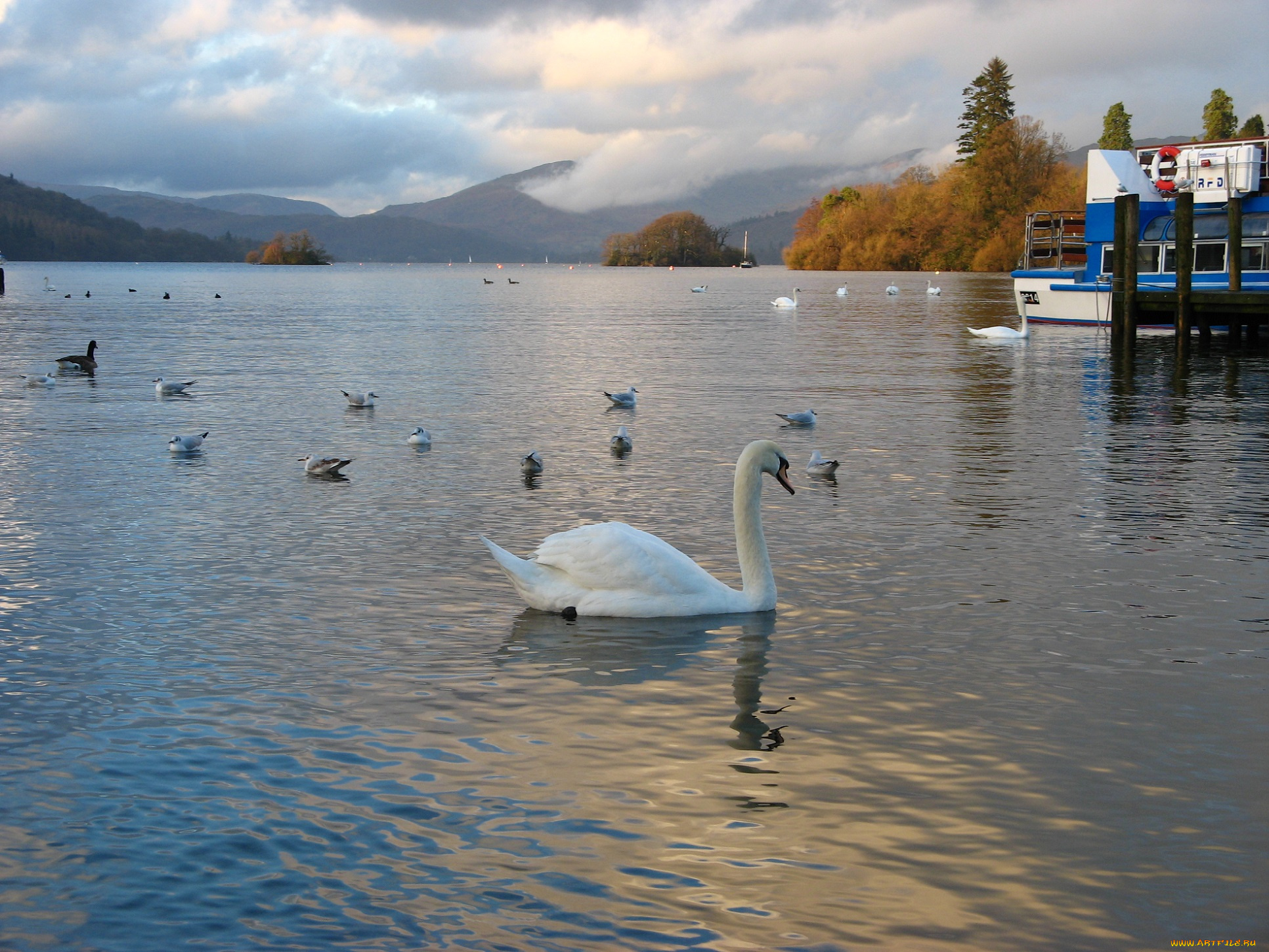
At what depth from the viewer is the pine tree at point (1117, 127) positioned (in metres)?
125

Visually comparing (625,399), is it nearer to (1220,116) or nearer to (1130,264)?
(1130,264)

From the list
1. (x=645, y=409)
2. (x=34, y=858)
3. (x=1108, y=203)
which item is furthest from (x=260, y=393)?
(x=1108, y=203)

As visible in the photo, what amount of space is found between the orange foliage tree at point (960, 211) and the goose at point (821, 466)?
4172 inches

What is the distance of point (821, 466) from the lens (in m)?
14.9

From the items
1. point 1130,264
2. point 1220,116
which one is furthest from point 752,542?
point 1220,116

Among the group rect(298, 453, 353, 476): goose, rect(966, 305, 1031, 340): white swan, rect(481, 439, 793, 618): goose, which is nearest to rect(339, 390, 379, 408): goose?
rect(298, 453, 353, 476): goose

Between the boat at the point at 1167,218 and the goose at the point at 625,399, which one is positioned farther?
the boat at the point at 1167,218

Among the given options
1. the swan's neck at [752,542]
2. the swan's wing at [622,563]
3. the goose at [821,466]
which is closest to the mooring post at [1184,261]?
the goose at [821,466]

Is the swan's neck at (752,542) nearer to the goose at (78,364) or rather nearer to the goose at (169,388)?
the goose at (169,388)

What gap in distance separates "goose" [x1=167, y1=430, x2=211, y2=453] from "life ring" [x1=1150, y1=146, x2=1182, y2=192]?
33.0m

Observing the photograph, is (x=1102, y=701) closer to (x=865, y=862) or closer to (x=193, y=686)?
(x=865, y=862)

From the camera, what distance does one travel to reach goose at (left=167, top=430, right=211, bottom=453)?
53.6 ft

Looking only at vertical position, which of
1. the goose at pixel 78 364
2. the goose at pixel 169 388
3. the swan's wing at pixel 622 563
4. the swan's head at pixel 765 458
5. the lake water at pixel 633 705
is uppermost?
the goose at pixel 78 364

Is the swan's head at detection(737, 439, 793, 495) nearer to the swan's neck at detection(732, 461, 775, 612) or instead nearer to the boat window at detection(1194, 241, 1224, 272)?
the swan's neck at detection(732, 461, 775, 612)
